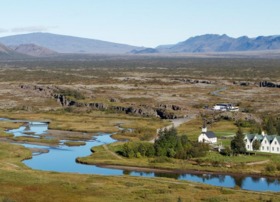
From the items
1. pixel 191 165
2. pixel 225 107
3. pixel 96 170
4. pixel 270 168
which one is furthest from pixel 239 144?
pixel 225 107

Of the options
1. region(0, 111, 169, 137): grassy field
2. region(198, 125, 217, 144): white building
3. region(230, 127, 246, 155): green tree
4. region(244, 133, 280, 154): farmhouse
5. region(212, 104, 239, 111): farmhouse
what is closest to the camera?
region(230, 127, 246, 155): green tree

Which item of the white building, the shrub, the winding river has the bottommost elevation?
the winding river

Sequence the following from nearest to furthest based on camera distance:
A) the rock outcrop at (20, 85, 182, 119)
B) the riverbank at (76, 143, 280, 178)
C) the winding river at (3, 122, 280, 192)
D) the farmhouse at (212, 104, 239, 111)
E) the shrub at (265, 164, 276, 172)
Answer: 1. the winding river at (3, 122, 280, 192)
2. the shrub at (265, 164, 276, 172)
3. the riverbank at (76, 143, 280, 178)
4. the rock outcrop at (20, 85, 182, 119)
5. the farmhouse at (212, 104, 239, 111)

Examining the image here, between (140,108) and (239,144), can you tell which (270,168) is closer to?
(239,144)

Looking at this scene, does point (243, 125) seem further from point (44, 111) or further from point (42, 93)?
point (42, 93)

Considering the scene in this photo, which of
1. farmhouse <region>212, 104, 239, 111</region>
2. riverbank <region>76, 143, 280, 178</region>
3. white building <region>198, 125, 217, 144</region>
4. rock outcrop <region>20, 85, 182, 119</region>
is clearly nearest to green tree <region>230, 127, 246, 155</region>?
riverbank <region>76, 143, 280, 178</region>

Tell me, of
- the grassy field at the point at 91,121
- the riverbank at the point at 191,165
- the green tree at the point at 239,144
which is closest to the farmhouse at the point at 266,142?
the green tree at the point at 239,144

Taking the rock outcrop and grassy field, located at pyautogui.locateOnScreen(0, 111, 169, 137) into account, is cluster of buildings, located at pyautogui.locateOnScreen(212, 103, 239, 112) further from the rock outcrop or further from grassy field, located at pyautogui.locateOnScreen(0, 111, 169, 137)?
grassy field, located at pyautogui.locateOnScreen(0, 111, 169, 137)

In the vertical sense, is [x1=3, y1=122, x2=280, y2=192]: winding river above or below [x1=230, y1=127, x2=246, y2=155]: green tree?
below

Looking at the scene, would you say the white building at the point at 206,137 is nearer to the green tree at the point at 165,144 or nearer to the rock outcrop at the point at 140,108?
the green tree at the point at 165,144
